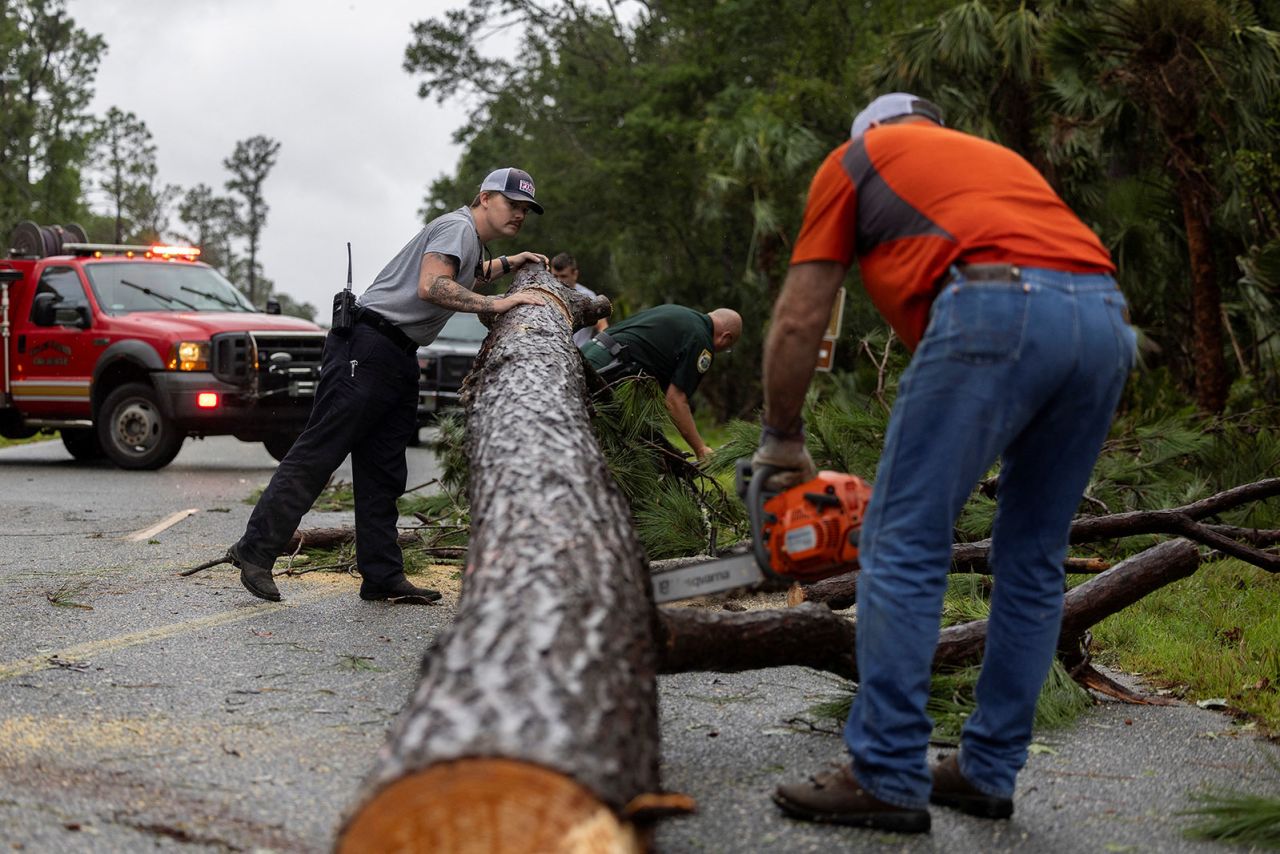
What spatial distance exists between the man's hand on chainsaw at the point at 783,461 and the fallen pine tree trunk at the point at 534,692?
0.40m

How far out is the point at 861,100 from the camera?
25.1 meters

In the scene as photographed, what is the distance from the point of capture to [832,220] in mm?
3248

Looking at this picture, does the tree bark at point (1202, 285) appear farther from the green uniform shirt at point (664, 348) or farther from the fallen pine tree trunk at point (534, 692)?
the fallen pine tree trunk at point (534, 692)

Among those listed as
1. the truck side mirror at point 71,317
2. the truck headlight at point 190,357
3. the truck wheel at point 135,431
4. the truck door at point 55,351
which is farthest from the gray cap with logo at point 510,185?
the truck side mirror at point 71,317

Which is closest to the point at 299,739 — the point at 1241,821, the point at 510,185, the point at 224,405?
the point at 1241,821

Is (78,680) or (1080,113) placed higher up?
(1080,113)

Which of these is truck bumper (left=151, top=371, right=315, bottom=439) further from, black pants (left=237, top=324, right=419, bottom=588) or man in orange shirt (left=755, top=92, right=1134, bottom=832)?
man in orange shirt (left=755, top=92, right=1134, bottom=832)

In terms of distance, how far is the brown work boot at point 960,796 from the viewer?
3.38 m

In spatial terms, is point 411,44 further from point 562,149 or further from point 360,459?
point 360,459

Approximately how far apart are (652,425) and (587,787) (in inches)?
179

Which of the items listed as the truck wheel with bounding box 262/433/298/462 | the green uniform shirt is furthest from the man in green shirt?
the truck wheel with bounding box 262/433/298/462

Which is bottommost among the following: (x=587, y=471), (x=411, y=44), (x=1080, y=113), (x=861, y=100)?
(x=587, y=471)

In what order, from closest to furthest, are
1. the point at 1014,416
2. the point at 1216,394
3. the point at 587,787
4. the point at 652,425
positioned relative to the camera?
the point at 587,787
the point at 1014,416
the point at 652,425
the point at 1216,394

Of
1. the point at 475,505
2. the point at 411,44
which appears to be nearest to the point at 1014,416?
the point at 475,505
